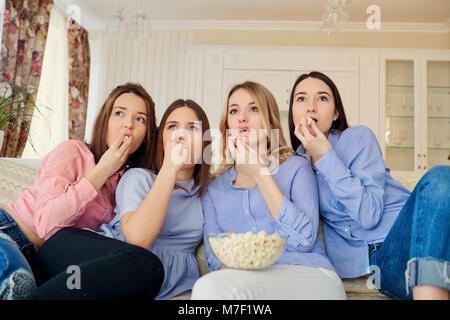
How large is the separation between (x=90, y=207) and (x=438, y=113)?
414 centimetres

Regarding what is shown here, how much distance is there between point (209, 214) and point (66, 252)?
1.61 ft

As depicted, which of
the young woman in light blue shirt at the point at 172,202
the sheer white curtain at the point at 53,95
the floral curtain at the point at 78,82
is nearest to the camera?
the young woman in light blue shirt at the point at 172,202

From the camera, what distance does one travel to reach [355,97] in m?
4.31

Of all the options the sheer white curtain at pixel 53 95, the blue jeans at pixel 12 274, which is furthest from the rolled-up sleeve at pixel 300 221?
the sheer white curtain at pixel 53 95

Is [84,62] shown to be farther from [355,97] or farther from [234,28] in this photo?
[355,97]

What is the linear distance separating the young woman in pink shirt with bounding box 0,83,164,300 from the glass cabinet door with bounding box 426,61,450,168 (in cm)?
373

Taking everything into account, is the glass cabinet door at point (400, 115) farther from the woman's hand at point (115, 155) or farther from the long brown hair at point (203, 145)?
the woman's hand at point (115, 155)

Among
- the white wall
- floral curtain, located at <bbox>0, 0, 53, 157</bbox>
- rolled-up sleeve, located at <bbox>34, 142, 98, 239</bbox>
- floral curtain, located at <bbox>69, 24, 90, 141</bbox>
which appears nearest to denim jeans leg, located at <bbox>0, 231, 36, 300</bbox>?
rolled-up sleeve, located at <bbox>34, 142, 98, 239</bbox>

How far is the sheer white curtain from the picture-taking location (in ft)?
13.2

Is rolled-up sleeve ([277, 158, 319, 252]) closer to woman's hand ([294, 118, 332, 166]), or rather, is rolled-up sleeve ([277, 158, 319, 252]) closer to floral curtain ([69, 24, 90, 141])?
woman's hand ([294, 118, 332, 166])

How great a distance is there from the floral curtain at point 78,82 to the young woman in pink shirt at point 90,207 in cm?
311

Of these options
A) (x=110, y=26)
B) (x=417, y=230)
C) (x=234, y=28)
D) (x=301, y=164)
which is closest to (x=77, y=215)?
(x=301, y=164)

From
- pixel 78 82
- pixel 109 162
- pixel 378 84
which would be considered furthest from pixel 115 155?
pixel 378 84

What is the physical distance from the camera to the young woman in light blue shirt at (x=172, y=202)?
3.93 ft
